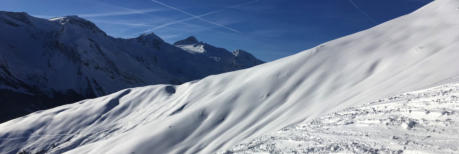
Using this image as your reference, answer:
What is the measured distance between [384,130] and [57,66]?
96.5 meters

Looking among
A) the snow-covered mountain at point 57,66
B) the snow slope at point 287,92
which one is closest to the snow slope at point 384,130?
the snow slope at point 287,92

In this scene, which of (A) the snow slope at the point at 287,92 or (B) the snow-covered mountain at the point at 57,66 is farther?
(B) the snow-covered mountain at the point at 57,66

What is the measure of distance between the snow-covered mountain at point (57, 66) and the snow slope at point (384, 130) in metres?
60.1

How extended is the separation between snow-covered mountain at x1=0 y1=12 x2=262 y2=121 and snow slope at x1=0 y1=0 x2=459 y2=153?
48.2 meters

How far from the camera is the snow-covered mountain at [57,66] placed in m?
68.3

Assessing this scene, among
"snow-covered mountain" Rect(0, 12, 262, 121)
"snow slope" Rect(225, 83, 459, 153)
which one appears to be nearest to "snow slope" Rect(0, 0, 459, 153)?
"snow slope" Rect(225, 83, 459, 153)

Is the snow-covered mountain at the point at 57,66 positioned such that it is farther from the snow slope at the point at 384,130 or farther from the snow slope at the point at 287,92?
the snow slope at the point at 384,130

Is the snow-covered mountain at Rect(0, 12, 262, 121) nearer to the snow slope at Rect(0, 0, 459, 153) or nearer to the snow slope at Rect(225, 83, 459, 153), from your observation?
the snow slope at Rect(0, 0, 459, 153)

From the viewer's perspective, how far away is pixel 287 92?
40.0 ft

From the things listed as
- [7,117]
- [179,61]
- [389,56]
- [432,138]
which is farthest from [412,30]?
[179,61]

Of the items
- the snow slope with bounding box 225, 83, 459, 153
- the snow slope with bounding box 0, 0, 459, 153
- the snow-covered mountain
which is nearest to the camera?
the snow slope with bounding box 225, 83, 459, 153

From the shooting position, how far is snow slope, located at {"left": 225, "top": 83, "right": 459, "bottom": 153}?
16.4 feet

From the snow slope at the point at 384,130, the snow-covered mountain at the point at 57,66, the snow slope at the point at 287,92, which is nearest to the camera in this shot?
the snow slope at the point at 384,130

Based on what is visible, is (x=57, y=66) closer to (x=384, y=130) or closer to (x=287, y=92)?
(x=287, y=92)
